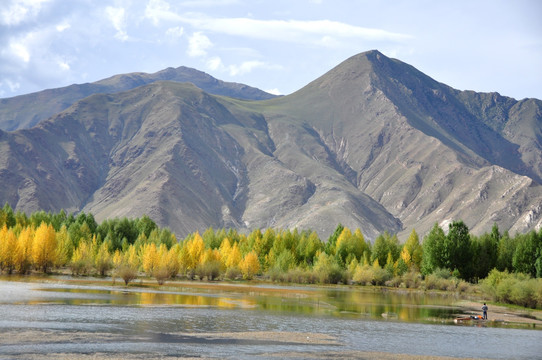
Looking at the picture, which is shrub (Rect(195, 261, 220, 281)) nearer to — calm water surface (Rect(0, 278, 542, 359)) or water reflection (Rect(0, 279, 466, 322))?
water reflection (Rect(0, 279, 466, 322))

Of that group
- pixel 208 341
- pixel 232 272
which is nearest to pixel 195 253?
pixel 232 272

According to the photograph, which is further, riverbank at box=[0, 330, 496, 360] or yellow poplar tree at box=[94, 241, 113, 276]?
yellow poplar tree at box=[94, 241, 113, 276]

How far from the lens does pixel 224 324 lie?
226ft

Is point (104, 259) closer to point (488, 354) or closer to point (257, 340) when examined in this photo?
point (257, 340)

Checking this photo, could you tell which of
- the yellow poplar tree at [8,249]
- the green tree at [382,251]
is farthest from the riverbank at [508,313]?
the yellow poplar tree at [8,249]

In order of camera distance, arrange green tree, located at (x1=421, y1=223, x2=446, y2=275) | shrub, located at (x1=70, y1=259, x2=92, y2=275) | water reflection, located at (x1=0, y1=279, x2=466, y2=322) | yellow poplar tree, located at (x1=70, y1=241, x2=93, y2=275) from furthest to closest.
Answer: green tree, located at (x1=421, y1=223, x2=446, y2=275) → yellow poplar tree, located at (x1=70, y1=241, x2=93, y2=275) → shrub, located at (x1=70, y1=259, x2=92, y2=275) → water reflection, located at (x1=0, y1=279, x2=466, y2=322)

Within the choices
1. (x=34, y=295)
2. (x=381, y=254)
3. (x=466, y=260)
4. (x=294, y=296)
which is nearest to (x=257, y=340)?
(x=34, y=295)

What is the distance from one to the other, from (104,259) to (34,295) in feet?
186

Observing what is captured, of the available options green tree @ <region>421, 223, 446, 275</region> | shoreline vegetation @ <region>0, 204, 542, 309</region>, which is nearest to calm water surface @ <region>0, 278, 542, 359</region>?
shoreline vegetation @ <region>0, 204, 542, 309</region>

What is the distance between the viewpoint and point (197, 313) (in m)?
77.4

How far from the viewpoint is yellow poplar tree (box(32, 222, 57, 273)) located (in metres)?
137

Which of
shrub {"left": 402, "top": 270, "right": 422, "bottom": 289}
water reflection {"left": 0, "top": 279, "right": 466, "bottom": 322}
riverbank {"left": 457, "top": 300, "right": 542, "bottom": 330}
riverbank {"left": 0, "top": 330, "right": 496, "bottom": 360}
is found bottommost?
riverbank {"left": 0, "top": 330, "right": 496, "bottom": 360}

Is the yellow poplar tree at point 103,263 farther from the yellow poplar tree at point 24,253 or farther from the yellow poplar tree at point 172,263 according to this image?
the yellow poplar tree at point 172,263

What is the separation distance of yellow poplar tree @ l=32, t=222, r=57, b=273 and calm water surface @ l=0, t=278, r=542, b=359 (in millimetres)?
31915
